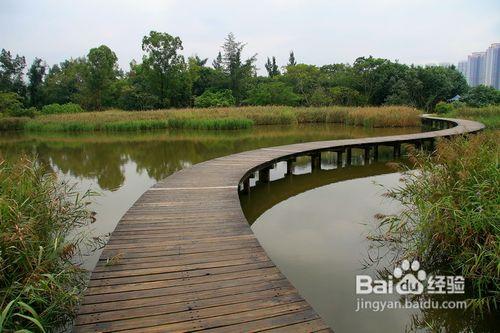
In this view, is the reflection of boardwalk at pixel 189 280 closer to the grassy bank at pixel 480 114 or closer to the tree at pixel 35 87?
the grassy bank at pixel 480 114

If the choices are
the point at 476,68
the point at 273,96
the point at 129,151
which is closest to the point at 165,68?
the point at 273,96

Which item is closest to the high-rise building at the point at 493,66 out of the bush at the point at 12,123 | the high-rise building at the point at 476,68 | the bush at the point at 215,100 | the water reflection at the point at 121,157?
the high-rise building at the point at 476,68

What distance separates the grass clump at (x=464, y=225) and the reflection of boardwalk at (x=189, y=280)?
5.89 ft

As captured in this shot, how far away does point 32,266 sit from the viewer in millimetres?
3080

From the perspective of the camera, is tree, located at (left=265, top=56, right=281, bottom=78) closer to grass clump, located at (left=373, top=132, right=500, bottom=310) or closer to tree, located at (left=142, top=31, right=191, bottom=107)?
tree, located at (left=142, top=31, right=191, bottom=107)

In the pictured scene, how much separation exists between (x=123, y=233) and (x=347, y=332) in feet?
8.24

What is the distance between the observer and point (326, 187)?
26.7 ft

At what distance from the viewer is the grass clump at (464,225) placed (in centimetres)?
338

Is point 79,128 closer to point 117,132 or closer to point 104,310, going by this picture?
point 117,132

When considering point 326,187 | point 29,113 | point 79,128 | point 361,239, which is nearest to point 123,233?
point 361,239

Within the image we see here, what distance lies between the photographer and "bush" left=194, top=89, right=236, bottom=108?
3183 cm

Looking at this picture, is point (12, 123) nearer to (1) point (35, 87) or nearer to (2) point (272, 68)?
(1) point (35, 87)

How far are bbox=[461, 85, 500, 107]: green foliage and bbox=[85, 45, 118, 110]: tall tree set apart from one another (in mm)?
31379

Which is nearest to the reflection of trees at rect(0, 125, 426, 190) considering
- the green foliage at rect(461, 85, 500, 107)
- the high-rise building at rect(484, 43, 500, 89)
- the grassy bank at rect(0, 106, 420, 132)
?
the grassy bank at rect(0, 106, 420, 132)
